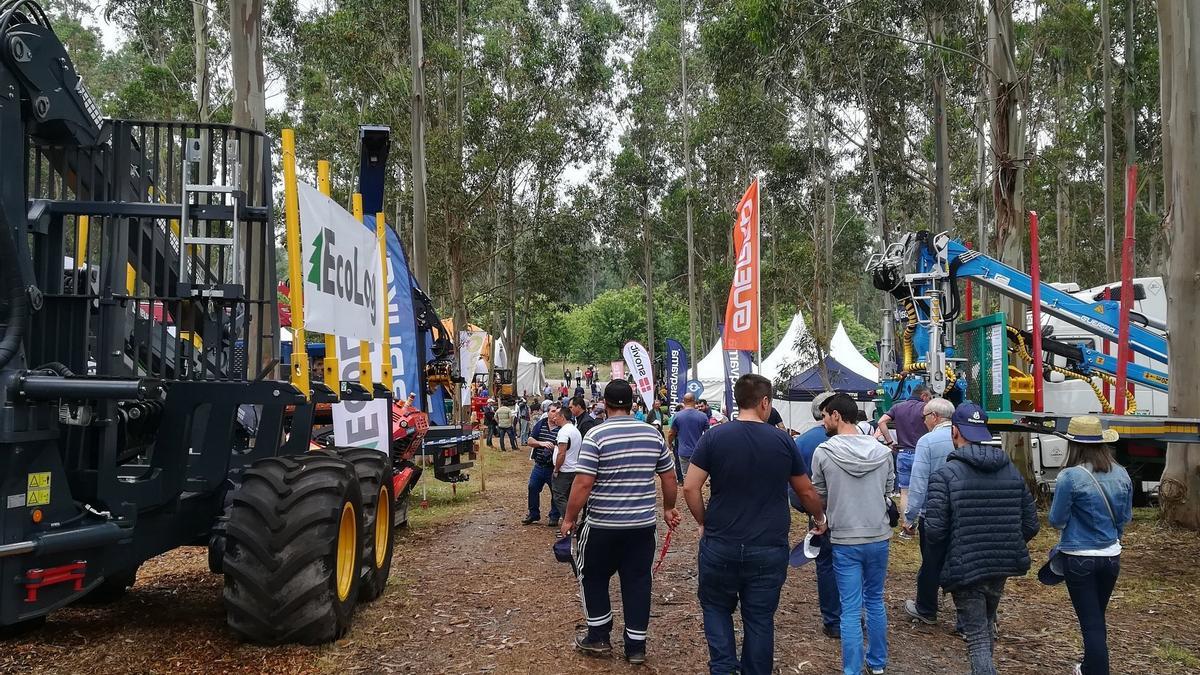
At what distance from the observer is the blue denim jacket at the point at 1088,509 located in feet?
16.8

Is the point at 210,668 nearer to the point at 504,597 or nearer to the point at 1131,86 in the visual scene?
the point at 504,597

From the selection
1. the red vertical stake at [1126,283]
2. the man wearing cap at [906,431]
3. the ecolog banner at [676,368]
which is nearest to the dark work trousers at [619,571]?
the man wearing cap at [906,431]

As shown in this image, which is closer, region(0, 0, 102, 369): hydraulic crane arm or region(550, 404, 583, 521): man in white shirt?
region(0, 0, 102, 369): hydraulic crane arm

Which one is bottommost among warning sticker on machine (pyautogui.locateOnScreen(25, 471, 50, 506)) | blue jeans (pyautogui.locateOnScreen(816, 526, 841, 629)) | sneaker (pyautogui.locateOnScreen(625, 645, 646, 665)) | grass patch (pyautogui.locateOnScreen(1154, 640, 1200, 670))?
grass patch (pyautogui.locateOnScreen(1154, 640, 1200, 670))

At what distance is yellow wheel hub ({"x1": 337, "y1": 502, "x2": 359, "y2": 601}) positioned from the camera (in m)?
6.02

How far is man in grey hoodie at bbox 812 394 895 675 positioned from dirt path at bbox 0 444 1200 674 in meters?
0.51

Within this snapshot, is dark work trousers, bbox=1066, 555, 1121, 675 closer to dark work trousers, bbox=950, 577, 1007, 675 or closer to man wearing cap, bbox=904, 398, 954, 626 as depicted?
dark work trousers, bbox=950, 577, 1007, 675

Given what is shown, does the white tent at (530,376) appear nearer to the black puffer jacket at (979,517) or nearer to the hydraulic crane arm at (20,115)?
the hydraulic crane arm at (20,115)

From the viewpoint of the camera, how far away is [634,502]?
5.50 m

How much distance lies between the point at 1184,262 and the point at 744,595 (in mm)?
8224

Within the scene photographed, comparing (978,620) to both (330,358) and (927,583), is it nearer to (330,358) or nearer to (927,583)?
(927,583)

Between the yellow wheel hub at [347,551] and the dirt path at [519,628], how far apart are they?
0.36 meters

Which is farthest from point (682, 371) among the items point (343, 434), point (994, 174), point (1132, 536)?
point (343, 434)

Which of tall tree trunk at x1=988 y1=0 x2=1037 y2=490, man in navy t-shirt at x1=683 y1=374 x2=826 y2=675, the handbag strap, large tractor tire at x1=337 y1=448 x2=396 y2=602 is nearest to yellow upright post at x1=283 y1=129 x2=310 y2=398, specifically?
large tractor tire at x1=337 y1=448 x2=396 y2=602
